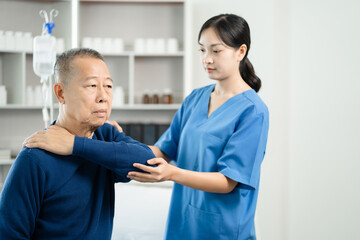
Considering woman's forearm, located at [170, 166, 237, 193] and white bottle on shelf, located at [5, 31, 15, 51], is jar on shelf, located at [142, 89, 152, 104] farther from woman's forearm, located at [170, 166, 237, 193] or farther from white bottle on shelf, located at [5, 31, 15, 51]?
woman's forearm, located at [170, 166, 237, 193]

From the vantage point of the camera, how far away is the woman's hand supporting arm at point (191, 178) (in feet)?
3.20

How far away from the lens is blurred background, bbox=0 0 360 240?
8.98ft

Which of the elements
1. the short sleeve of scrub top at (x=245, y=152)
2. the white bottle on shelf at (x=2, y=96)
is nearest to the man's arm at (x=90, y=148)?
the short sleeve of scrub top at (x=245, y=152)

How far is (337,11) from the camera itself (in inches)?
109

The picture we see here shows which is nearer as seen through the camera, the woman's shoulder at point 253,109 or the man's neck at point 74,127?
the man's neck at point 74,127

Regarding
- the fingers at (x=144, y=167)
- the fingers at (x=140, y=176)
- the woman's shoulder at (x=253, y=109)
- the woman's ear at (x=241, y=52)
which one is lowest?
the fingers at (x=140, y=176)

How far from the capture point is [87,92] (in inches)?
34.9

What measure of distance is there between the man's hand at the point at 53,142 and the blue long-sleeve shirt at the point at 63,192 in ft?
0.05

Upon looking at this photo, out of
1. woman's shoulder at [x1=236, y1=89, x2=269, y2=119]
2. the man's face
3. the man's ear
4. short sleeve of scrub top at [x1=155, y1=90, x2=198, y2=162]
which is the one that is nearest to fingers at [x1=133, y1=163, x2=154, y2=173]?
the man's face

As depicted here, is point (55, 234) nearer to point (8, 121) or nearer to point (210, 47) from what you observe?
point (210, 47)

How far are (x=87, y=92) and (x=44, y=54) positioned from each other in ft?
4.47

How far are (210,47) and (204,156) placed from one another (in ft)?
1.20

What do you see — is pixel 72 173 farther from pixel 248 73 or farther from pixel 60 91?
pixel 248 73

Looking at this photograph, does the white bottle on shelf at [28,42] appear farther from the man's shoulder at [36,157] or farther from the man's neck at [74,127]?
the man's shoulder at [36,157]
